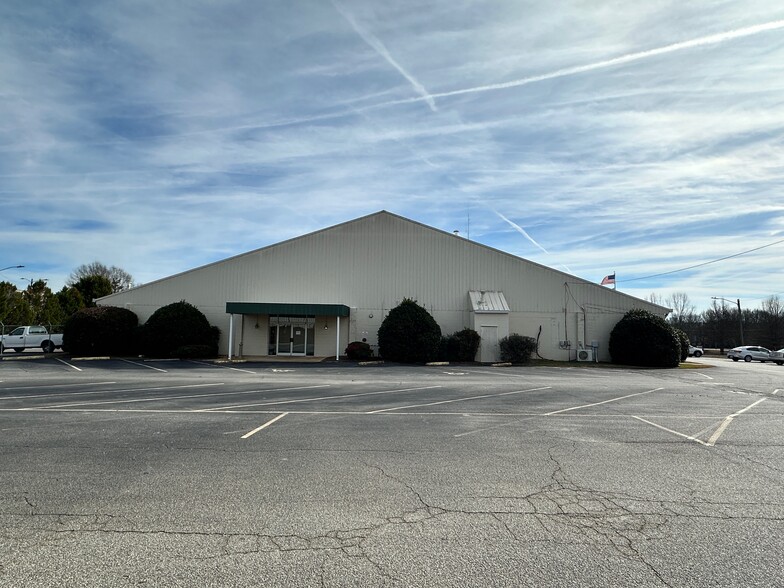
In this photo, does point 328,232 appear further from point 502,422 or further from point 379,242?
point 502,422

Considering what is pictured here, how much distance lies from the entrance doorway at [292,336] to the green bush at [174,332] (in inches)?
Answer: 156

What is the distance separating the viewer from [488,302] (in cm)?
3297

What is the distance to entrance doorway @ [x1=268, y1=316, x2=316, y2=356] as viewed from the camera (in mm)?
33562

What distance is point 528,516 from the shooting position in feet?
16.2

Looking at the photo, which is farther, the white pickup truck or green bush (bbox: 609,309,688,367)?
the white pickup truck

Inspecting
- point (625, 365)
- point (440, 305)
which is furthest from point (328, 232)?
point (625, 365)

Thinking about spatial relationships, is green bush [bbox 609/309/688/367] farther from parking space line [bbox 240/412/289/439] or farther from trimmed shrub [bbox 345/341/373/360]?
parking space line [bbox 240/412/289/439]

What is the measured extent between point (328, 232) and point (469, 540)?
30.9 metres

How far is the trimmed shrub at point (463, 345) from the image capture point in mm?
31406

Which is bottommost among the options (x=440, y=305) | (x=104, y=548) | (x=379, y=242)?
(x=104, y=548)

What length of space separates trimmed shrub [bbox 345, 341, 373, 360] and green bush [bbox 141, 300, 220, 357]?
26.6ft

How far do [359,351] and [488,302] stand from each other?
28.5ft

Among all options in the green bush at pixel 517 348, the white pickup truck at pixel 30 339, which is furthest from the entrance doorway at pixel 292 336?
the white pickup truck at pixel 30 339

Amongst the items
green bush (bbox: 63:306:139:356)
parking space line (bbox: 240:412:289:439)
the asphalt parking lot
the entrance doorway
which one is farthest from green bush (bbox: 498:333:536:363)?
parking space line (bbox: 240:412:289:439)
